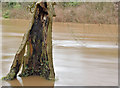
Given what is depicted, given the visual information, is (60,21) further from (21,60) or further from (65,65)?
(21,60)

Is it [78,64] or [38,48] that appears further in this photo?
[78,64]

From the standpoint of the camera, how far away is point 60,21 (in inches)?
950

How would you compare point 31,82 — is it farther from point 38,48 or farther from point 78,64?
point 78,64

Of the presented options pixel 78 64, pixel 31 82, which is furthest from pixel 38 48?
pixel 78 64

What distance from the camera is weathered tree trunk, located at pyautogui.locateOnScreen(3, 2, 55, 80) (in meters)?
6.71

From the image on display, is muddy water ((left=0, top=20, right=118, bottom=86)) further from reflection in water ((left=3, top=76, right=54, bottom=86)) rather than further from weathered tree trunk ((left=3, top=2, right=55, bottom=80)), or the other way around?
weathered tree trunk ((left=3, top=2, right=55, bottom=80))

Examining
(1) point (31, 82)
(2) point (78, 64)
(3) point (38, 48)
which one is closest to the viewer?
(1) point (31, 82)

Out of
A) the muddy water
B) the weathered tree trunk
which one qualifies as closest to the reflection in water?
the muddy water

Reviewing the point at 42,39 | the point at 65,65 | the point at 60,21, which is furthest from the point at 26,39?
the point at 60,21

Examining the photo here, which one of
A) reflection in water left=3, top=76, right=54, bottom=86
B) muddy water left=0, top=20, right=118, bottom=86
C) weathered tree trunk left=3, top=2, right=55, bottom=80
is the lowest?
muddy water left=0, top=20, right=118, bottom=86

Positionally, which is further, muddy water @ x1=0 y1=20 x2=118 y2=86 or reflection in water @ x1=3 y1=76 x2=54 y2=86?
muddy water @ x1=0 y1=20 x2=118 y2=86

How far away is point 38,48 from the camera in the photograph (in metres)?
7.01

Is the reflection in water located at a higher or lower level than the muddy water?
higher

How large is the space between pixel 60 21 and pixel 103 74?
16759 mm
